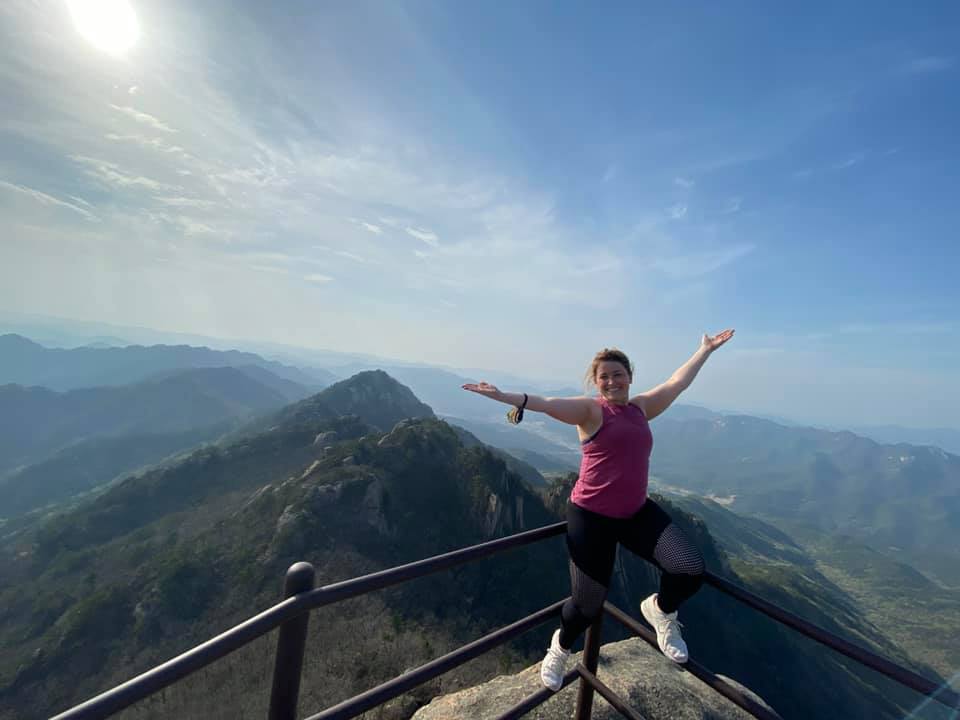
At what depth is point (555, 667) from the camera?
13.0 ft

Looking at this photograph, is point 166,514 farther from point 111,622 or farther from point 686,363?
point 686,363

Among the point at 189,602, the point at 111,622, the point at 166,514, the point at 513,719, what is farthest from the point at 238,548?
the point at 513,719

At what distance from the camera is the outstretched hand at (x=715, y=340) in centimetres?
557

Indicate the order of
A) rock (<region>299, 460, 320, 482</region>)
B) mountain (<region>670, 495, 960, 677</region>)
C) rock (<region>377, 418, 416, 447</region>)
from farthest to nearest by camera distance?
mountain (<region>670, 495, 960, 677</region>), rock (<region>377, 418, 416, 447</region>), rock (<region>299, 460, 320, 482</region>)

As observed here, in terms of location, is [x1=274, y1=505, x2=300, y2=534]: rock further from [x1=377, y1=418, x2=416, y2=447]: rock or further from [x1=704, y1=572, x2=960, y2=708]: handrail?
[x1=704, y1=572, x2=960, y2=708]: handrail

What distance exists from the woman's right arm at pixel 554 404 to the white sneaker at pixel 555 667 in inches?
72.6

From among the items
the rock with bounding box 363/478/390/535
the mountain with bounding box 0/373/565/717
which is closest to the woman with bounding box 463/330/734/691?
the mountain with bounding box 0/373/565/717

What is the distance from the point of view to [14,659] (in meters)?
43.2

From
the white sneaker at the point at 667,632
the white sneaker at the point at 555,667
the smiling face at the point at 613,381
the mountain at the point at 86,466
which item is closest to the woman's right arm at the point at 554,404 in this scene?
the smiling face at the point at 613,381

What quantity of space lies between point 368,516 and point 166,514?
40709 millimetres

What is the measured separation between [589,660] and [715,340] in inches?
152

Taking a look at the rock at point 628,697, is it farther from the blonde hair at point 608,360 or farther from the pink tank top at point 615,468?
the blonde hair at point 608,360

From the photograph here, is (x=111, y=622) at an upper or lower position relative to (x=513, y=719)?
lower

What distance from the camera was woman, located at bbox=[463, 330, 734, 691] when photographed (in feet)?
12.6
